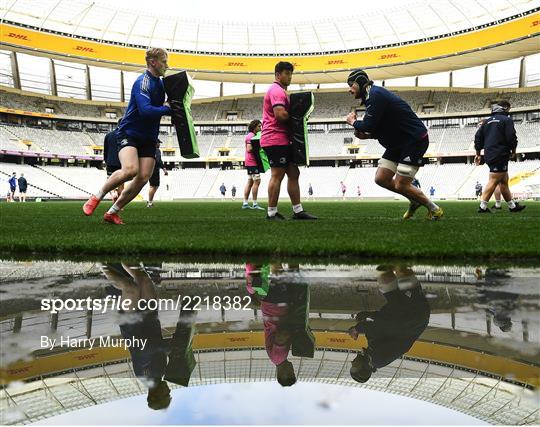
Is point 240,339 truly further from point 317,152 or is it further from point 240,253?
point 317,152

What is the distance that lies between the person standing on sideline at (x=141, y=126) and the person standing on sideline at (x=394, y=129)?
7.80 feet

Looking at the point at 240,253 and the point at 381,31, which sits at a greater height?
the point at 381,31

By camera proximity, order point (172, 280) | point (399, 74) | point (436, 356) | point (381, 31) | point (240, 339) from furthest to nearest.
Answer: point (399, 74), point (381, 31), point (172, 280), point (240, 339), point (436, 356)

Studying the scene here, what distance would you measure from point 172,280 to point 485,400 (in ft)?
5.19

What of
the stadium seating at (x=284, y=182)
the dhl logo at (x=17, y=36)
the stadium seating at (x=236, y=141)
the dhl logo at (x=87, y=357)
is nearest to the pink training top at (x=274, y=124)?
the dhl logo at (x=87, y=357)

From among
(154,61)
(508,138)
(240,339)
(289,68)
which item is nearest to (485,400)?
(240,339)

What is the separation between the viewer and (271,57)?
4769 cm

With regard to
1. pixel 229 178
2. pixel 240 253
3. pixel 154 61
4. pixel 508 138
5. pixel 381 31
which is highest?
pixel 381 31

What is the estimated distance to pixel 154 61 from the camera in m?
5.52

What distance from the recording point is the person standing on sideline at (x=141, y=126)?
545 cm

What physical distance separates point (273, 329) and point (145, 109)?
177 inches

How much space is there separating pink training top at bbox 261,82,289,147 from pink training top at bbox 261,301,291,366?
5.04m

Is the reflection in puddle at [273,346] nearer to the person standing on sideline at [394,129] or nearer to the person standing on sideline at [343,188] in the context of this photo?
the person standing on sideline at [394,129]

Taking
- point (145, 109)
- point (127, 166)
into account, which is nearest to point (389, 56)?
point (145, 109)
